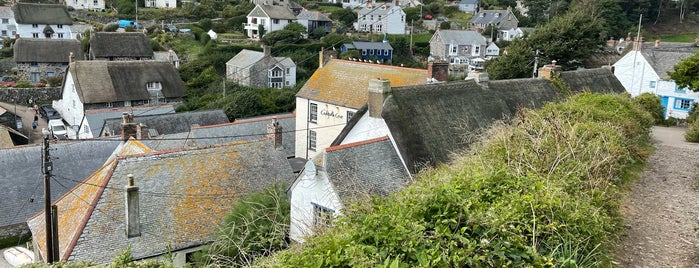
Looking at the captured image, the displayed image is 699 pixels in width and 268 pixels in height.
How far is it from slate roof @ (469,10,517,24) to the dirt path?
7314 centimetres

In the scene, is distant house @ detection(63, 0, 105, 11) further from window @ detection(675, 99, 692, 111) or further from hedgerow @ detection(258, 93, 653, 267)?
hedgerow @ detection(258, 93, 653, 267)

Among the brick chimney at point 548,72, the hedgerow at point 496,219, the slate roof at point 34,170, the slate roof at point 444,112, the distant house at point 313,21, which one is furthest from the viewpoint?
the distant house at point 313,21

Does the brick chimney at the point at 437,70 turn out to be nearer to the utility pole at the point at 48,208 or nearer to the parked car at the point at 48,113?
the utility pole at the point at 48,208

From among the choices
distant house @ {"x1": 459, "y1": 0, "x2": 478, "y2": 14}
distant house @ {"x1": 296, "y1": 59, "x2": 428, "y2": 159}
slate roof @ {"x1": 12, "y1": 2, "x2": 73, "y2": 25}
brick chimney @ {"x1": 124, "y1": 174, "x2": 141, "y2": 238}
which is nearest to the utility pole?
brick chimney @ {"x1": 124, "y1": 174, "x2": 141, "y2": 238}

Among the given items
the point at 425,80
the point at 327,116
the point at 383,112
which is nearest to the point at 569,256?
the point at 383,112

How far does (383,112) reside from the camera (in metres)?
17.2

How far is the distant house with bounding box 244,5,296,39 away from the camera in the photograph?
70.5m

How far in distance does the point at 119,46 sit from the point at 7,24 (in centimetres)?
2280

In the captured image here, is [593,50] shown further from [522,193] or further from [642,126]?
[522,193]

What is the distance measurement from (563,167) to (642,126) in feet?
27.4

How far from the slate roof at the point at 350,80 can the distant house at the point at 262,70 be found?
23.0m

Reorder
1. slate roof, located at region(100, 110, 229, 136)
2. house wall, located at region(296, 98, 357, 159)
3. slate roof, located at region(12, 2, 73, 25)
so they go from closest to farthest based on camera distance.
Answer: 1. house wall, located at region(296, 98, 357, 159)
2. slate roof, located at region(100, 110, 229, 136)
3. slate roof, located at region(12, 2, 73, 25)

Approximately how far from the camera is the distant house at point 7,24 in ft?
218

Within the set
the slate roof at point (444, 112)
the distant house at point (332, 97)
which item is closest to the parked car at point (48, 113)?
the distant house at point (332, 97)
